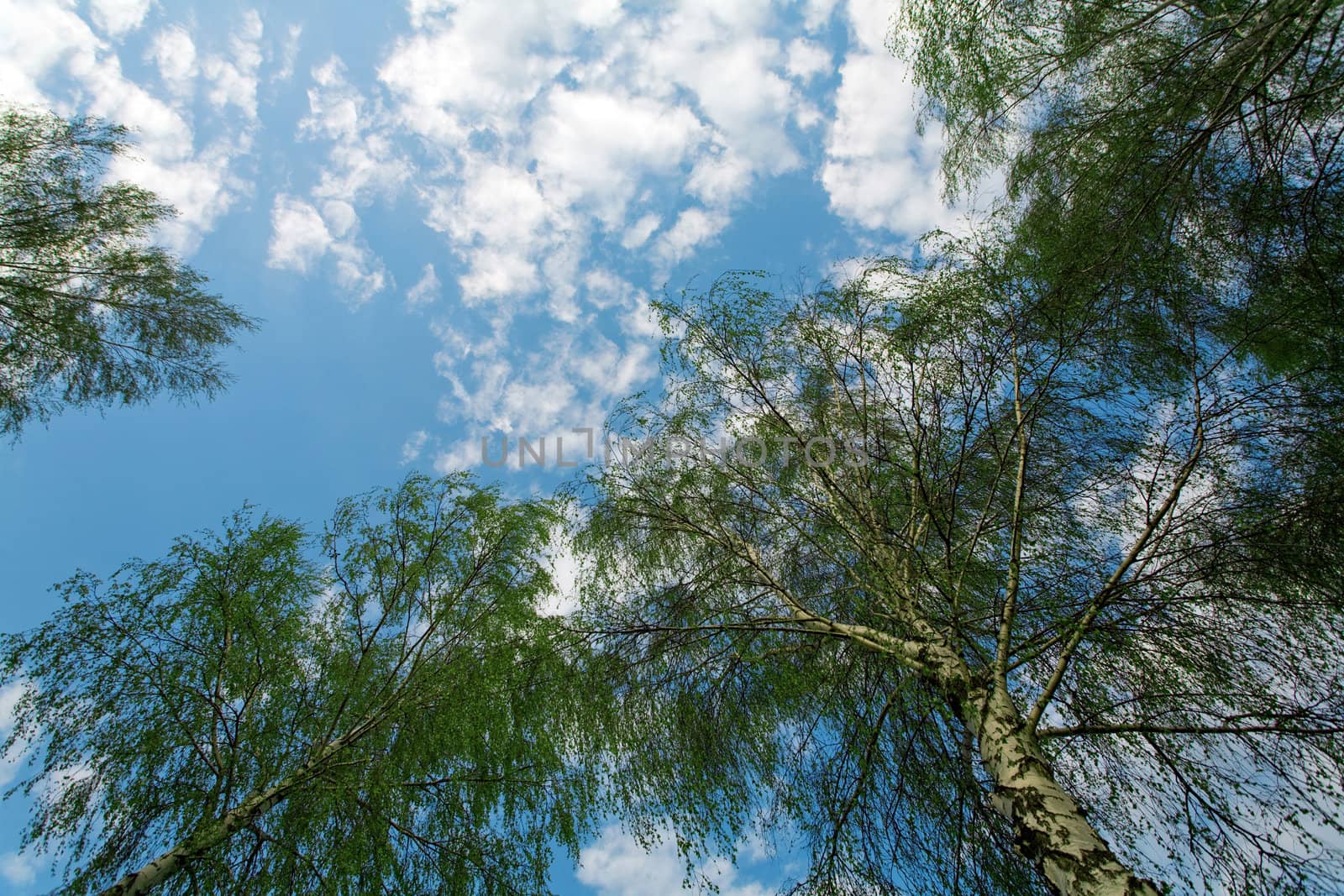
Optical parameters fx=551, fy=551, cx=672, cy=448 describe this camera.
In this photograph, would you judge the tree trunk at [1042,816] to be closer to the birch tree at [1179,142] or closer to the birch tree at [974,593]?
the birch tree at [974,593]

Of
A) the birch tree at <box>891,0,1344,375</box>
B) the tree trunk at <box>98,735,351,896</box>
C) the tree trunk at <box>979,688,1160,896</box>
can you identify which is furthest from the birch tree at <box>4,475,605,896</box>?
the birch tree at <box>891,0,1344,375</box>

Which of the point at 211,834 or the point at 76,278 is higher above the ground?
the point at 76,278

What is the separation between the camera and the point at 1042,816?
2.54 metres

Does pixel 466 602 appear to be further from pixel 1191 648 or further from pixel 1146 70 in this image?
pixel 1146 70

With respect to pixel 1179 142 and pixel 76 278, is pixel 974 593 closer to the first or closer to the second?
pixel 1179 142

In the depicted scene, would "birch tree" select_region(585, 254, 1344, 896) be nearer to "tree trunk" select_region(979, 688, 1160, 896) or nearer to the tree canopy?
"tree trunk" select_region(979, 688, 1160, 896)

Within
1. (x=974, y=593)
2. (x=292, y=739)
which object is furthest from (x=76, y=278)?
(x=974, y=593)

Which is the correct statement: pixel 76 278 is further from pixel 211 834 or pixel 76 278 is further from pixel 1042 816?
pixel 1042 816

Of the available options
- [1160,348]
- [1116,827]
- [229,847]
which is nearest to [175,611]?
[229,847]

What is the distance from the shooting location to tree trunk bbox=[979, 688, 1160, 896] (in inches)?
89.4

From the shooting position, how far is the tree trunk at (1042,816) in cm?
227

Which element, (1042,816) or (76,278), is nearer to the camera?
(1042,816)

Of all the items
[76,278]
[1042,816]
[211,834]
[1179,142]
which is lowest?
[1042,816]

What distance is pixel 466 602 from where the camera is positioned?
5.96 m
